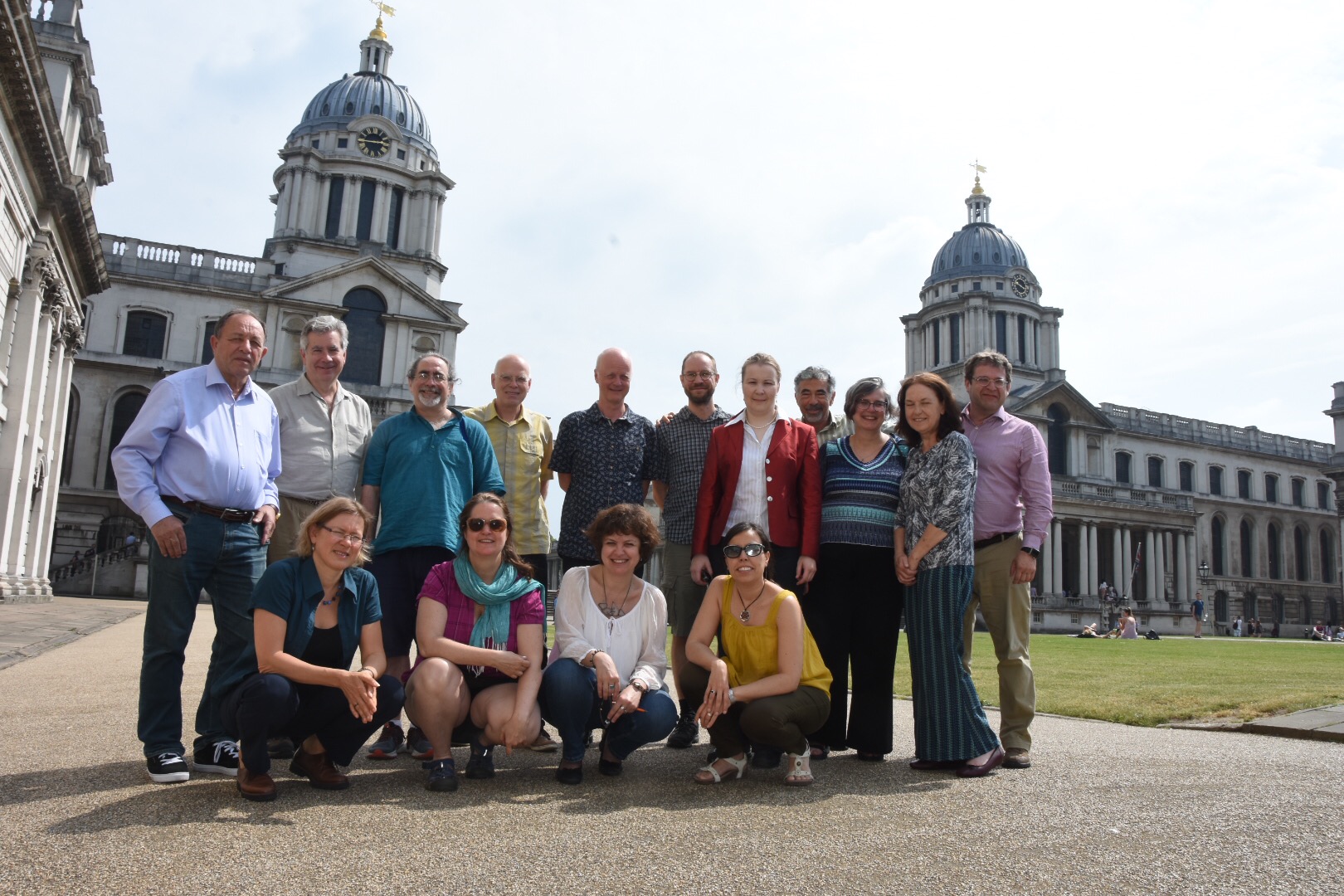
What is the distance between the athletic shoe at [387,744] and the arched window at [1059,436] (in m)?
59.3

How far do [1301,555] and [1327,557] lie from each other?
Result: 276cm

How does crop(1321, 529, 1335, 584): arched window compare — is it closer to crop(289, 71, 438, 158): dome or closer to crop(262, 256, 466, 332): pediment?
crop(262, 256, 466, 332): pediment

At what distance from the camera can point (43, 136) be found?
21.4m

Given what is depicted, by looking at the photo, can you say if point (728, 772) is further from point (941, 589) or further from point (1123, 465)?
point (1123, 465)

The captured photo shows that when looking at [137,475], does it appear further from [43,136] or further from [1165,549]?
[1165,549]

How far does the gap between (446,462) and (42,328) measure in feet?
82.1

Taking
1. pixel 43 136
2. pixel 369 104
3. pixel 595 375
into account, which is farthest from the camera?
pixel 369 104

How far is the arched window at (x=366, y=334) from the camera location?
44031 mm

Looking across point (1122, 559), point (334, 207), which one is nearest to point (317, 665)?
point (334, 207)

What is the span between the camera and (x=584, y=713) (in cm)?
482

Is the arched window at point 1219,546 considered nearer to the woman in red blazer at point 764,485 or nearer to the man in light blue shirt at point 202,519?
the woman in red blazer at point 764,485

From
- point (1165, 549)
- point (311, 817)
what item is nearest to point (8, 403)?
point (311, 817)

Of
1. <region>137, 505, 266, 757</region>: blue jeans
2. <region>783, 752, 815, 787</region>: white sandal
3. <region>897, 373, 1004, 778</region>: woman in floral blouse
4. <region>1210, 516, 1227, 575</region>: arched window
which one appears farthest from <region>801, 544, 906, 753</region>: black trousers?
<region>1210, 516, 1227, 575</region>: arched window

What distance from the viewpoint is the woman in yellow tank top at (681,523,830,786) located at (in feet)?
15.9
